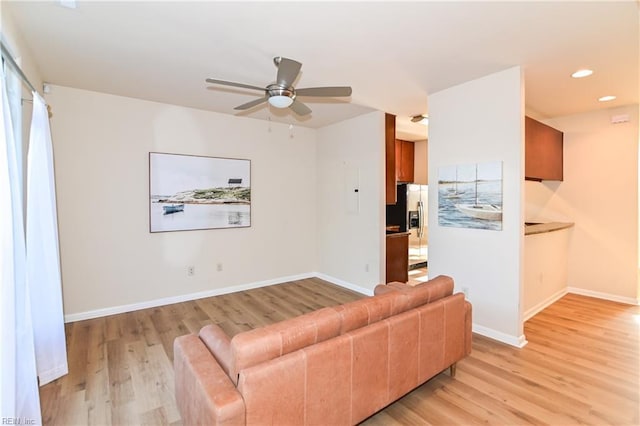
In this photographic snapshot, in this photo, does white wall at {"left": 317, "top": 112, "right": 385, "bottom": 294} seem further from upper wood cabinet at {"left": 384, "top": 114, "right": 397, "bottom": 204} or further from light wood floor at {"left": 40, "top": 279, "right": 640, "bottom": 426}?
light wood floor at {"left": 40, "top": 279, "right": 640, "bottom": 426}

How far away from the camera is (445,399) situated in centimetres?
216

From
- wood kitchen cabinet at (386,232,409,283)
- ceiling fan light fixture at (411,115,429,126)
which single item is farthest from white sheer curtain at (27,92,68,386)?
ceiling fan light fixture at (411,115,429,126)

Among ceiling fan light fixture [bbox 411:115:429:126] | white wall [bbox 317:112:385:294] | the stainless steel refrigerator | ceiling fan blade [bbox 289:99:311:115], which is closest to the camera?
ceiling fan blade [bbox 289:99:311:115]

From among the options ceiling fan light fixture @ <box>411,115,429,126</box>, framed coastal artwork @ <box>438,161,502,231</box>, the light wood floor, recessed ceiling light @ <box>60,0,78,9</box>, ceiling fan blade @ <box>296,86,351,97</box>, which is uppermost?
ceiling fan light fixture @ <box>411,115,429,126</box>

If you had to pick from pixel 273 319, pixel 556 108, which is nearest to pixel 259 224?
pixel 273 319

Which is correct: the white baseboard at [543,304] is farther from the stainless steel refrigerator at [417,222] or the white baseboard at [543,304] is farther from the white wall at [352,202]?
the stainless steel refrigerator at [417,222]

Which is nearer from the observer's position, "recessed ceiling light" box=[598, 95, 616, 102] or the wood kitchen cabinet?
"recessed ceiling light" box=[598, 95, 616, 102]

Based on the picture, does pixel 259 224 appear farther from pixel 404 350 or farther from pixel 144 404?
pixel 404 350

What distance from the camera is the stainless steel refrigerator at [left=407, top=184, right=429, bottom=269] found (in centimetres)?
573

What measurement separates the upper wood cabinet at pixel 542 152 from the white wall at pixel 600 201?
0.86ft

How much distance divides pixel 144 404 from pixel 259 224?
3.08m

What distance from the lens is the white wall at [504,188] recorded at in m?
2.95

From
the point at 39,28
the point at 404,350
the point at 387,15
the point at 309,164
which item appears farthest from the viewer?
the point at 309,164

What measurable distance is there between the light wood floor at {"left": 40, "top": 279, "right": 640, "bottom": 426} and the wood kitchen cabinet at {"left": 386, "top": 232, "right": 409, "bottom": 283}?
176 centimetres
